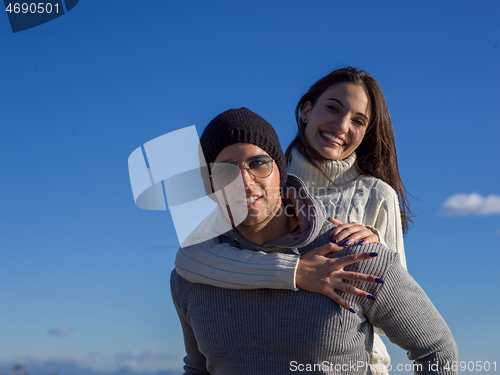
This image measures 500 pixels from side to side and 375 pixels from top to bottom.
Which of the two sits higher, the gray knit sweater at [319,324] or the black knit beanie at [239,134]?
the black knit beanie at [239,134]

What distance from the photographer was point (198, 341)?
291 centimetres

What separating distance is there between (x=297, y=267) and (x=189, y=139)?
1.05m

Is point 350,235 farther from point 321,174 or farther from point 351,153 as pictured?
point 351,153

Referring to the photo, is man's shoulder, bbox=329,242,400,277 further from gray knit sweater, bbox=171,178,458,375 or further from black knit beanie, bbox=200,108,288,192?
black knit beanie, bbox=200,108,288,192

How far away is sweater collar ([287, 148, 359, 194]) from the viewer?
13.9ft

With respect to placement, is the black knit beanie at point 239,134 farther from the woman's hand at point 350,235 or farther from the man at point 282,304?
the woman's hand at point 350,235

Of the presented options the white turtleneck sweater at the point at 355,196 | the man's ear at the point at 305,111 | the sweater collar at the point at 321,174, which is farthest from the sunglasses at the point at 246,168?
the man's ear at the point at 305,111

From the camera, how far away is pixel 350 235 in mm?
2758

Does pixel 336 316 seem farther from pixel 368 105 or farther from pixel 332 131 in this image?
pixel 368 105

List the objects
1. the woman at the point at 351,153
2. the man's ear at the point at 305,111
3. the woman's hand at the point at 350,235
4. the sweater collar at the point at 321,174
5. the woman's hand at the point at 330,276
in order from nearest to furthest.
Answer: the woman's hand at the point at 330,276, the woman's hand at the point at 350,235, the woman at the point at 351,153, the sweater collar at the point at 321,174, the man's ear at the point at 305,111

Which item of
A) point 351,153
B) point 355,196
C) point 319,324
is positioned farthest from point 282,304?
point 351,153

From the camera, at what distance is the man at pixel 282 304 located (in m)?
2.61

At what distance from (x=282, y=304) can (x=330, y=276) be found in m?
0.30

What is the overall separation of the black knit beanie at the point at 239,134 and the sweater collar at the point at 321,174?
54.2 inches
